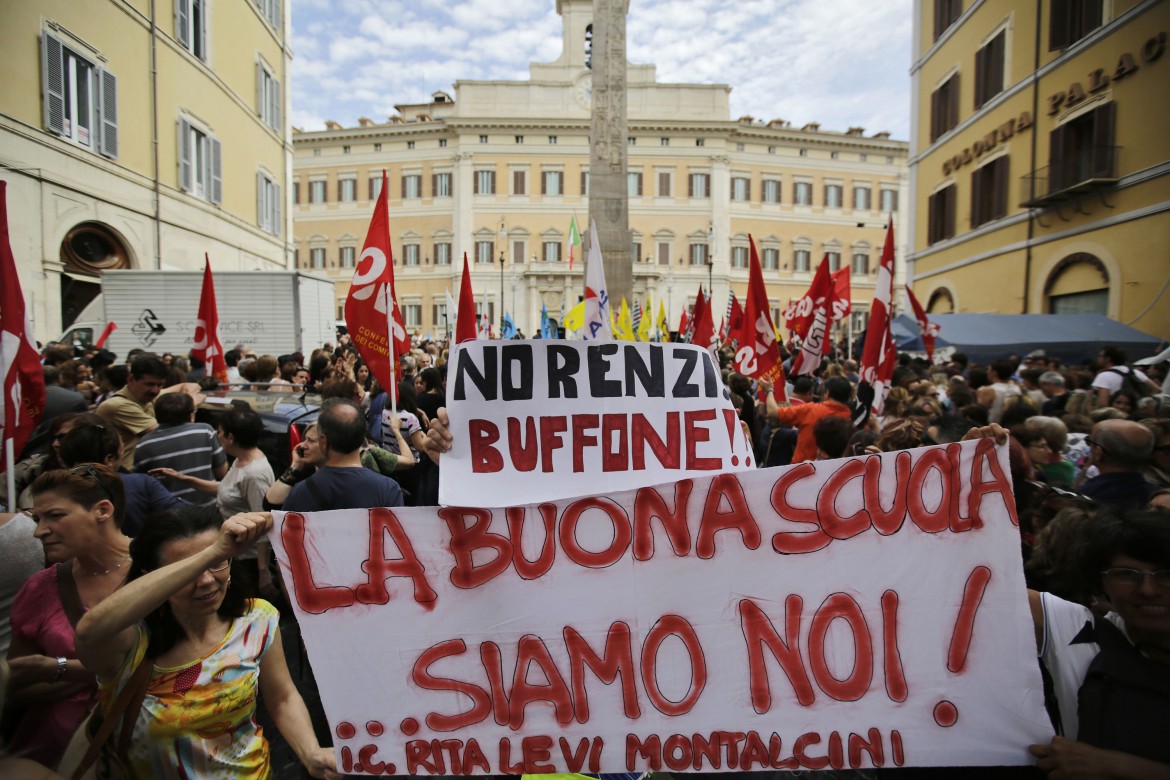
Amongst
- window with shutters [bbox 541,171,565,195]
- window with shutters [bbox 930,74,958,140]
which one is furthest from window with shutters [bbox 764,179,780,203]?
window with shutters [bbox 930,74,958,140]

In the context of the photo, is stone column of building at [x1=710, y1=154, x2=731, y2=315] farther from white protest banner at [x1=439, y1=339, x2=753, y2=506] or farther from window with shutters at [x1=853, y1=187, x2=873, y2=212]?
white protest banner at [x1=439, y1=339, x2=753, y2=506]

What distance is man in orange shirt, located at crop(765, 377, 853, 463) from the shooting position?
479cm

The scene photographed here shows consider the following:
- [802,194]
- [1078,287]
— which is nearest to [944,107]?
[1078,287]

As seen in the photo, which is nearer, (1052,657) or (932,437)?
(1052,657)

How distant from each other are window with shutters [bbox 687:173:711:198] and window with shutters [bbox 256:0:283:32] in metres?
26.4

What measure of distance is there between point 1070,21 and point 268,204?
74.8 ft

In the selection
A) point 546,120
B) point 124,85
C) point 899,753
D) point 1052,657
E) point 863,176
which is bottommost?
point 899,753

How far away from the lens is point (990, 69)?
55.5ft

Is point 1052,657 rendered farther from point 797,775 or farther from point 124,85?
point 124,85

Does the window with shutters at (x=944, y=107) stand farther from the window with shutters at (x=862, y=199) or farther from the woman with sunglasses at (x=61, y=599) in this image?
the window with shutters at (x=862, y=199)

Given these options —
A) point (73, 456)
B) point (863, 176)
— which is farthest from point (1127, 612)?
point (863, 176)

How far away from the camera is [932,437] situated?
3057mm

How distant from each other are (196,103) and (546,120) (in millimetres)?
27169

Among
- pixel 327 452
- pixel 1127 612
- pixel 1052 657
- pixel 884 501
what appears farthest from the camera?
pixel 327 452
